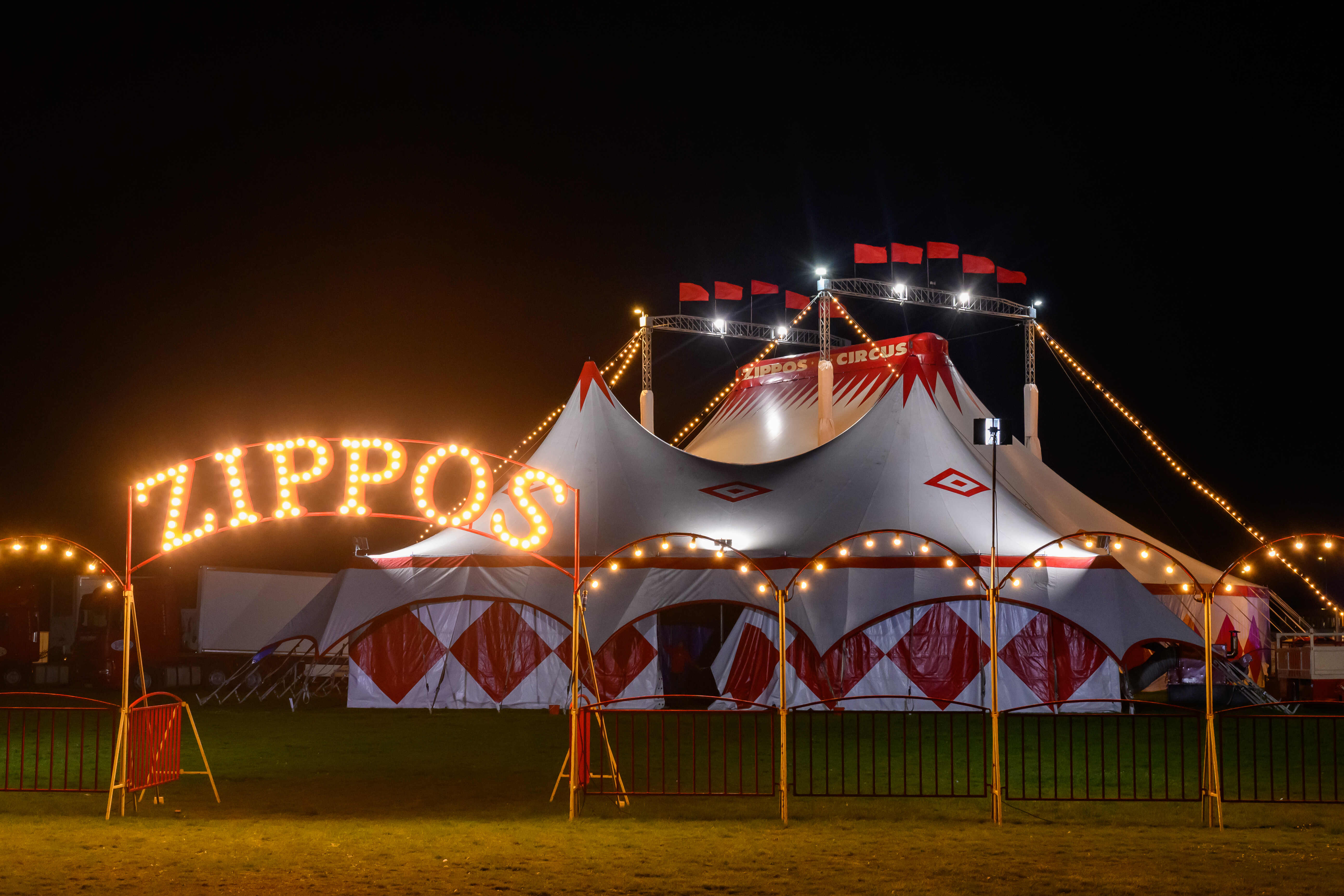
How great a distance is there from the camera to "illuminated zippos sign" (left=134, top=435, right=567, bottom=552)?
8570 millimetres

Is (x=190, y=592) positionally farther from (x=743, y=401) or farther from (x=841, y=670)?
(x=841, y=670)

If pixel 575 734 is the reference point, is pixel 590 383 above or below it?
above

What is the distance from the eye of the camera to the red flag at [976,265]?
21.9m

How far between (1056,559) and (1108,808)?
653cm

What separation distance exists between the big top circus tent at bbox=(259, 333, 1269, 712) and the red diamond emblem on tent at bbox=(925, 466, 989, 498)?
3 centimetres

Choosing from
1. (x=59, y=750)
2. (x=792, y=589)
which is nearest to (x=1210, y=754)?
(x=792, y=589)

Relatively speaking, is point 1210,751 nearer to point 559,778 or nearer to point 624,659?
point 559,778

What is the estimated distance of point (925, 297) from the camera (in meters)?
21.7

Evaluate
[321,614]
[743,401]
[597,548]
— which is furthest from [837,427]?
[321,614]

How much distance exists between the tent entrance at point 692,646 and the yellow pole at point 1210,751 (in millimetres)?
7347

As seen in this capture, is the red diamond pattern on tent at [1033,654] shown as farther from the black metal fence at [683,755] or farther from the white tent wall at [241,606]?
the white tent wall at [241,606]

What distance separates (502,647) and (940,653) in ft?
16.8

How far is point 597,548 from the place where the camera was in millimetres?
15750

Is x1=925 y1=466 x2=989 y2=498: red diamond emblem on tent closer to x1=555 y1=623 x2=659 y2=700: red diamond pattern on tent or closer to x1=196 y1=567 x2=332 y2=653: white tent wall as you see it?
x1=555 y1=623 x2=659 y2=700: red diamond pattern on tent
